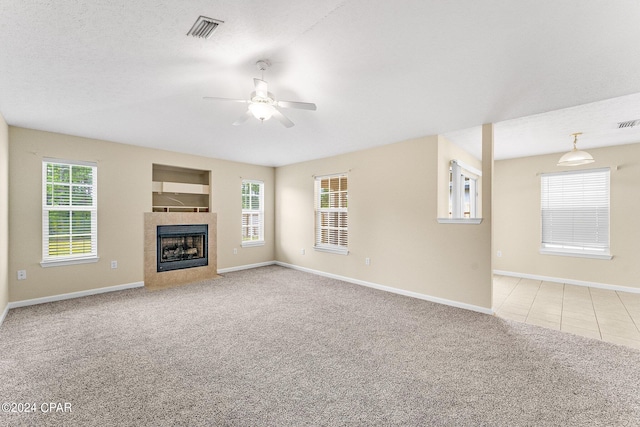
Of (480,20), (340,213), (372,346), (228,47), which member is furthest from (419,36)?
(340,213)

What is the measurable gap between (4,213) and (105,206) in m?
1.14

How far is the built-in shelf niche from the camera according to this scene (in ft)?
17.6

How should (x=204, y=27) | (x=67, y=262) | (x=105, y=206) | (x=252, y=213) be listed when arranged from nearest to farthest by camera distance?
(x=204, y=27)
(x=67, y=262)
(x=105, y=206)
(x=252, y=213)

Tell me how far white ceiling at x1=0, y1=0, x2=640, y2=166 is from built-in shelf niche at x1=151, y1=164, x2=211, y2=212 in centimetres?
154

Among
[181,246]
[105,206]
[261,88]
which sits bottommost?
[181,246]

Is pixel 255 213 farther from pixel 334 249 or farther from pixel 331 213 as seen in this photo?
pixel 334 249

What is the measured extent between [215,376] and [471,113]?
3890mm

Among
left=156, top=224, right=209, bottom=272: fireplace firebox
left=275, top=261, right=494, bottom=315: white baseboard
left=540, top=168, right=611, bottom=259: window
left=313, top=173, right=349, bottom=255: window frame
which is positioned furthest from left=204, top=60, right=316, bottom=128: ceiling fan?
left=540, top=168, right=611, bottom=259: window

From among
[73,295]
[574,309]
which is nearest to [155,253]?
[73,295]

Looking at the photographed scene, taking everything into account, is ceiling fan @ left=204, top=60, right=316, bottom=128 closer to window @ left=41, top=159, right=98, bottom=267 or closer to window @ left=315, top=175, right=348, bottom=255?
window @ left=315, top=175, right=348, bottom=255

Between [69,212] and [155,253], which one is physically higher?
[69,212]

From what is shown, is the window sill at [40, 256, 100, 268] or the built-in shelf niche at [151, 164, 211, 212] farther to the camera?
the built-in shelf niche at [151, 164, 211, 212]

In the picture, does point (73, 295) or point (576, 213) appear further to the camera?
point (576, 213)

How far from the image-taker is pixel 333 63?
7.61 feet
